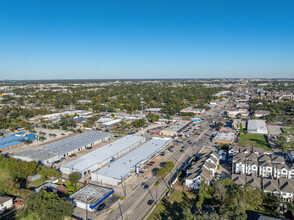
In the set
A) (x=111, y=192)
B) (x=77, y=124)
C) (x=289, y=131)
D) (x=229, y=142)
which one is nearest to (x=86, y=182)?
(x=111, y=192)

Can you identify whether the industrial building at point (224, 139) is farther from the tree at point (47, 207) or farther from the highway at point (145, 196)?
the tree at point (47, 207)

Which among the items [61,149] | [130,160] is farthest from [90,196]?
[61,149]

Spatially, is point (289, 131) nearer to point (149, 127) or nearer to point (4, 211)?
point (149, 127)

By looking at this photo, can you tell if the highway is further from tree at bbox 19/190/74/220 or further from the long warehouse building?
the long warehouse building

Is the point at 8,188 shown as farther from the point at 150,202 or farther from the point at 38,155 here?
the point at 150,202

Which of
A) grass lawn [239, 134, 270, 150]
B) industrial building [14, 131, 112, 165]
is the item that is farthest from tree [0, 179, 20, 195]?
grass lawn [239, 134, 270, 150]

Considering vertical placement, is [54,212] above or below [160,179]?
above

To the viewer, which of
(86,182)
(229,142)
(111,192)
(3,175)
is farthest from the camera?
(229,142)
